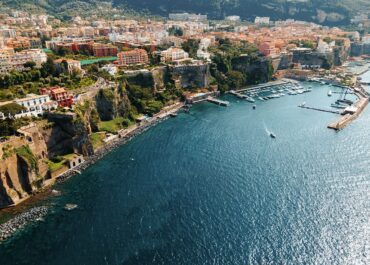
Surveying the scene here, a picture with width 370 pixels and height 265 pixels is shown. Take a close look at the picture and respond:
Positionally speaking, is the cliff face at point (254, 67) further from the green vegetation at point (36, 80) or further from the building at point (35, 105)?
the building at point (35, 105)

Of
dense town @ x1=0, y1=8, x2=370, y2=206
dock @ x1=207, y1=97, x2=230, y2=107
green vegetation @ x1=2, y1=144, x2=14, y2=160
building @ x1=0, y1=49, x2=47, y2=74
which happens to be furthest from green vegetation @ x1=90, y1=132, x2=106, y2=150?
dock @ x1=207, y1=97, x2=230, y2=107

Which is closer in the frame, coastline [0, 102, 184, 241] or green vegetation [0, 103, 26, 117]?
coastline [0, 102, 184, 241]

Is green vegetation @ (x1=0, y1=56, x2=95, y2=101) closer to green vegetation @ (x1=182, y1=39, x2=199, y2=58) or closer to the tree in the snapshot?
the tree

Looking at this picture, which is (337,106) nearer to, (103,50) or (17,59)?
(103,50)

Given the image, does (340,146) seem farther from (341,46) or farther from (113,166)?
(341,46)

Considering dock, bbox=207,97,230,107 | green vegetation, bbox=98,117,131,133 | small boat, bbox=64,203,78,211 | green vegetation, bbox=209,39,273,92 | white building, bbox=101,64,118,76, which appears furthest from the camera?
green vegetation, bbox=209,39,273,92

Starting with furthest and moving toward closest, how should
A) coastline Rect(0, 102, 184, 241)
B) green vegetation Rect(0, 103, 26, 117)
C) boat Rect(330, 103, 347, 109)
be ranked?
boat Rect(330, 103, 347, 109) → green vegetation Rect(0, 103, 26, 117) → coastline Rect(0, 102, 184, 241)

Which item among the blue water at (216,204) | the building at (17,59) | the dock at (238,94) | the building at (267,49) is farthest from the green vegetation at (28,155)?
the building at (267,49)

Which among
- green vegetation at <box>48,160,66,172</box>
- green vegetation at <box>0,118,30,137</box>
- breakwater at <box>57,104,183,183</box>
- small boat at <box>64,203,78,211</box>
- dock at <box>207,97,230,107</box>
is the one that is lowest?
small boat at <box>64,203,78,211</box>
